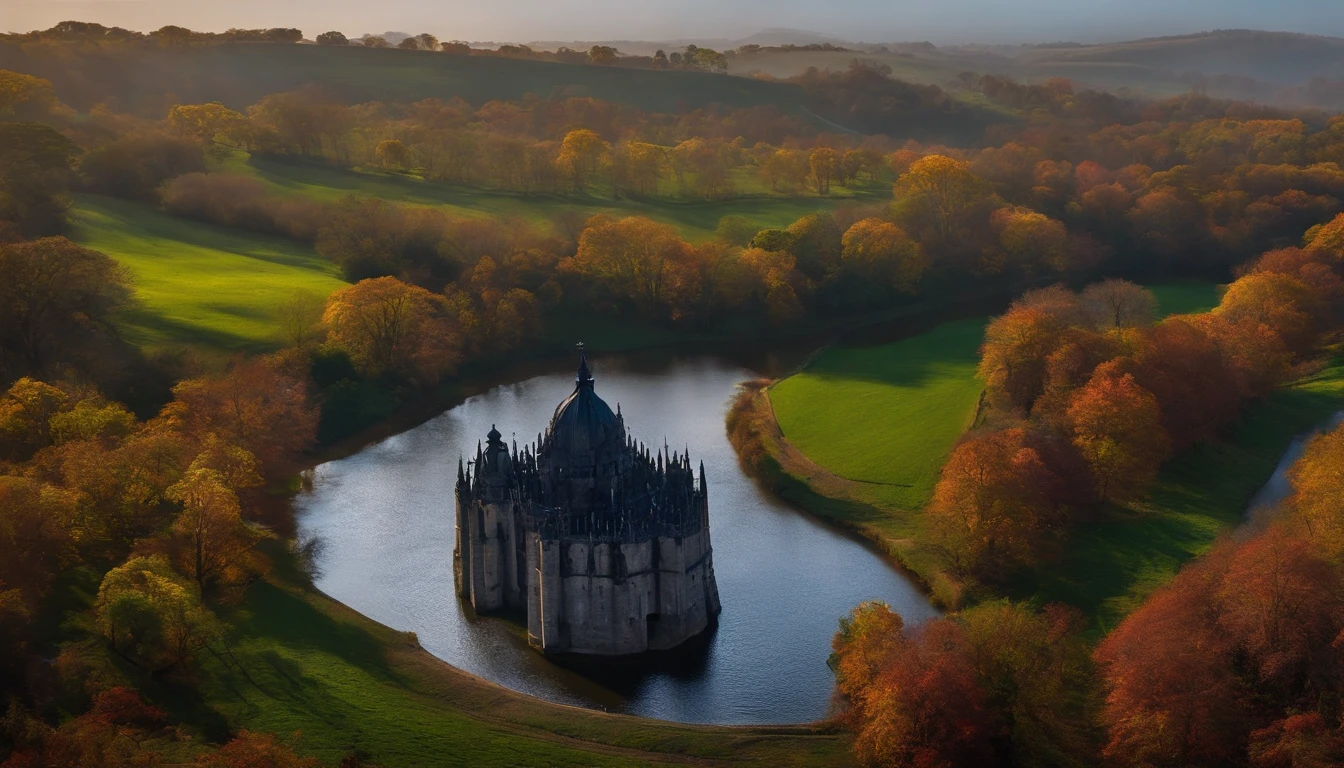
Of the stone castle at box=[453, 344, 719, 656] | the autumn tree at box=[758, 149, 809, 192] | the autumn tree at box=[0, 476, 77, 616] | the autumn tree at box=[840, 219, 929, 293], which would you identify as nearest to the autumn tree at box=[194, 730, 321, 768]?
the autumn tree at box=[0, 476, 77, 616]

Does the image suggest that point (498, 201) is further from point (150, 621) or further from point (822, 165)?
point (150, 621)

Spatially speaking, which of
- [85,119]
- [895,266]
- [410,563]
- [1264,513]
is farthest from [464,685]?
[85,119]

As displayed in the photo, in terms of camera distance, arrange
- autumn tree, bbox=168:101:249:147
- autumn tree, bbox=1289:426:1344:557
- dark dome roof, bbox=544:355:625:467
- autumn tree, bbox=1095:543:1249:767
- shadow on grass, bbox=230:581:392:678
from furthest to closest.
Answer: autumn tree, bbox=168:101:249:147
dark dome roof, bbox=544:355:625:467
shadow on grass, bbox=230:581:392:678
autumn tree, bbox=1289:426:1344:557
autumn tree, bbox=1095:543:1249:767

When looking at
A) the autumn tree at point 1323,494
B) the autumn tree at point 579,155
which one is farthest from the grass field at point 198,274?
the autumn tree at point 1323,494

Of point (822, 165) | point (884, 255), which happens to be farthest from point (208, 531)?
point (822, 165)

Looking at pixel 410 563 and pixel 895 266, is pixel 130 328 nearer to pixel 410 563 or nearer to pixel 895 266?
pixel 410 563

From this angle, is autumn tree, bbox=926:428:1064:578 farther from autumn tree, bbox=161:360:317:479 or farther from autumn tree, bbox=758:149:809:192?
autumn tree, bbox=758:149:809:192
